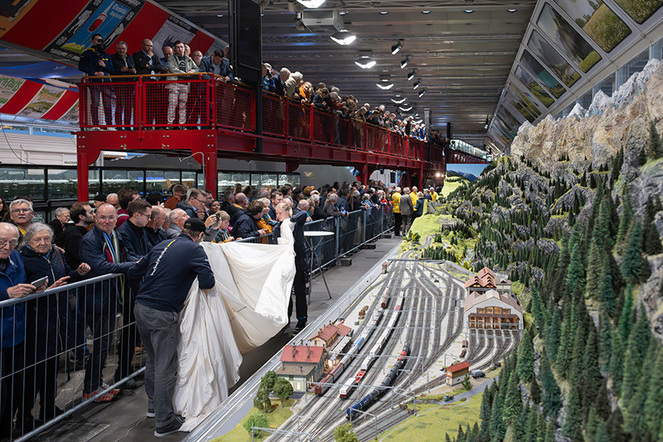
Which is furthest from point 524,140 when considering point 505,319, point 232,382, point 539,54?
point 539,54

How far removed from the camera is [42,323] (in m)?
5.34

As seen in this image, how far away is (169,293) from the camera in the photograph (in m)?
5.43

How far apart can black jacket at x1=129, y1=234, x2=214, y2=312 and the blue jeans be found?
0.09 m

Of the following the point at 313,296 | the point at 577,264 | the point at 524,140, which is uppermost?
the point at 524,140

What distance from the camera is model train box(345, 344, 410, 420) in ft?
12.9

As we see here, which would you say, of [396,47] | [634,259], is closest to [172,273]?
[634,259]

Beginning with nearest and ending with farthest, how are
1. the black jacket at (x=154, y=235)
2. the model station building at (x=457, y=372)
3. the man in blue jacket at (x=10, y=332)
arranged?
the model station building at (x=457, y=372) < the man in blue jacket at (x=10, y=332) < the black jacket at (x=154, y=235)

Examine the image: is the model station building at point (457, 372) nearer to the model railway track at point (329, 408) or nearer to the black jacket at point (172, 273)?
the model railway track at point (329, 408)

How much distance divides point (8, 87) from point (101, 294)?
12277 millimetres

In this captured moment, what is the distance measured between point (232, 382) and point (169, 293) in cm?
136

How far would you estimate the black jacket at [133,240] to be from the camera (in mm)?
6719

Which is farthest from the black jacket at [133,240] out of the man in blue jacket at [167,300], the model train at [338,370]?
the model train at [338,370]

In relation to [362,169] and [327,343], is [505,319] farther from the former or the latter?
[362,169]

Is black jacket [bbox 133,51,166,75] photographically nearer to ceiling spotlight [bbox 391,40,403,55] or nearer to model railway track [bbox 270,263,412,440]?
model railway track [bbox 270,263,412,440]
